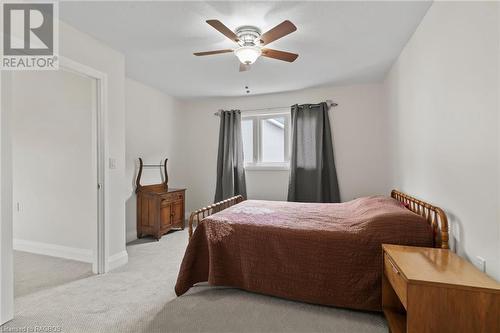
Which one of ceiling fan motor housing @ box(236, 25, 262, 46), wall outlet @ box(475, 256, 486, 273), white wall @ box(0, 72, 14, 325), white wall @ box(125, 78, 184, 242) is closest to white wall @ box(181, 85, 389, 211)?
white wall @ box(125, 78, 184, 242)

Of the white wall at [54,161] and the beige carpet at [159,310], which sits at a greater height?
the white wall at [54,161]

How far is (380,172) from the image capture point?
3977mm

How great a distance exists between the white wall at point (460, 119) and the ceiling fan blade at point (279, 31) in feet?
3.63

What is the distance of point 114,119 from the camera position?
2.80m

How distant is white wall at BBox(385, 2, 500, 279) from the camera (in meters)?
1.34

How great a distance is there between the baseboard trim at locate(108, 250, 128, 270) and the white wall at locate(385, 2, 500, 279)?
3205mm

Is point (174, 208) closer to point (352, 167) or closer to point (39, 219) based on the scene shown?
point (39, 219)

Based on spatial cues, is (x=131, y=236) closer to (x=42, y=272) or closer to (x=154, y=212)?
(x=154, y=212)

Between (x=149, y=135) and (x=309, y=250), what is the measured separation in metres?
3.37

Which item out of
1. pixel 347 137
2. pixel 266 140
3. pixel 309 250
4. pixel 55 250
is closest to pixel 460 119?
pixel 309 250

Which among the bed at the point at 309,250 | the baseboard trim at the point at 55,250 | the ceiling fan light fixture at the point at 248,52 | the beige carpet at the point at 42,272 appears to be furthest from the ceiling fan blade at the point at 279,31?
the baseboard trim at the point at 55,250

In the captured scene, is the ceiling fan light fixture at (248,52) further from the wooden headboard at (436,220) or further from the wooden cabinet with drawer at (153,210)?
the wooden cabinet with drawer at (153,210)

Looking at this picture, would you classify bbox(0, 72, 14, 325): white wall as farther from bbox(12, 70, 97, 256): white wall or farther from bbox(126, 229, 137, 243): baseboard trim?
bbox(126, 229, 137, 243): baseboard trim

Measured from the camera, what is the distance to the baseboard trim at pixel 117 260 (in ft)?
8.95
